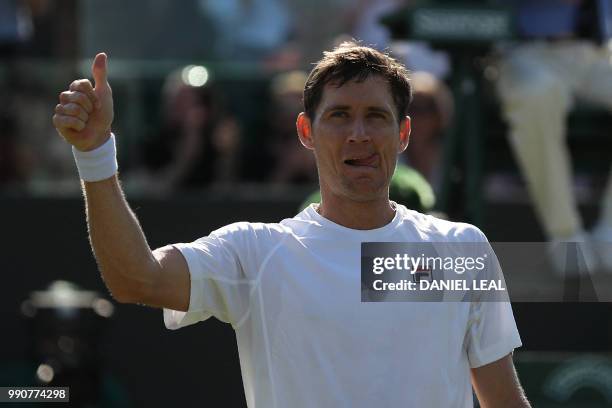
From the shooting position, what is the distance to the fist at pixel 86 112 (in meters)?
2.67

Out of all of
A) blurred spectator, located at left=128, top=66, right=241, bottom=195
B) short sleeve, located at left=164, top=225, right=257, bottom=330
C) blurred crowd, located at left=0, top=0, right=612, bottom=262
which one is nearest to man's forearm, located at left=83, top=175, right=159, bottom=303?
short sleeve, located at left=164, top=225, right=257, bottom=330

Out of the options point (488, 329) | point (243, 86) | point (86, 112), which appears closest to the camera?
point (86, 112)

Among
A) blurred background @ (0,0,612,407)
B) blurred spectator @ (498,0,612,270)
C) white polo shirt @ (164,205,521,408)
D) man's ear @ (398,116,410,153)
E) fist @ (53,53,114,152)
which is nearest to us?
fist @ (53,53,114,152)

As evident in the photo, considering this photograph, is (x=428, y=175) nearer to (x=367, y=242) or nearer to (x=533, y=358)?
(x=533, y=358)

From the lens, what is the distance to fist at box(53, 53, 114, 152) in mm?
2668

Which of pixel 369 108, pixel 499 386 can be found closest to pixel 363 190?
pixel 369 108

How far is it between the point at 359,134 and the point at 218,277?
0.47 meters

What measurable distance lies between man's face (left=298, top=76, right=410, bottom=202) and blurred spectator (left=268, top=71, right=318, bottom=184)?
3342 mm

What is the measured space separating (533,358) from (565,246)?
77 cm

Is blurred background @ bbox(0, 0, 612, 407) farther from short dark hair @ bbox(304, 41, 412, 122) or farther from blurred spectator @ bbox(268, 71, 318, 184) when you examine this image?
short dark hair @ bbox(304, 41, 412, 122)

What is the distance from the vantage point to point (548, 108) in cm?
597

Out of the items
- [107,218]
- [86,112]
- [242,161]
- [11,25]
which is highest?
[11,25]

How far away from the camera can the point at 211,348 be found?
6141mm

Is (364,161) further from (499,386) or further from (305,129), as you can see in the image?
(499,386)
